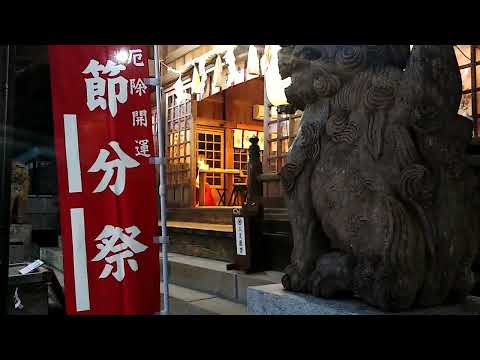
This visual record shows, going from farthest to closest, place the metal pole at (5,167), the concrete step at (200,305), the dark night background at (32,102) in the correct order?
the dark night background at (32,102)
the concrete step at (200,305)
the metal pole at (5,167)

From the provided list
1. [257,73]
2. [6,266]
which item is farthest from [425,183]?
[257,73]

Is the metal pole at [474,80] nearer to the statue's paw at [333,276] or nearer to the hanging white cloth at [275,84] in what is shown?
the hanging white cloth at [275,84]

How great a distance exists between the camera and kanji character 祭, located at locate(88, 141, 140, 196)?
8.48ft

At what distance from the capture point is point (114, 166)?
103 inches

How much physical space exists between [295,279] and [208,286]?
220cm

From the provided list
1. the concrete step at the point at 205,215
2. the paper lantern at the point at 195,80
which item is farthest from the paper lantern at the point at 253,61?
the concrete step at the point at 205,215

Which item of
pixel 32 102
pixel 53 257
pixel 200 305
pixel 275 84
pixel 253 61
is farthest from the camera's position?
pixel 32 102

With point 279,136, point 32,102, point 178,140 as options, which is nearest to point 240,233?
point 279,136

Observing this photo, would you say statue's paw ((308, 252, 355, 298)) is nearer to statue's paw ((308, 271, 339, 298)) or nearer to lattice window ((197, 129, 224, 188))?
statue's paw ((308, 271, 339, 298))

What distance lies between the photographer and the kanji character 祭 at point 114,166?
2586 millimetres

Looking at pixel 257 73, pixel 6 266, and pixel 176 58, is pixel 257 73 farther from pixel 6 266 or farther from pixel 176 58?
pixel 6 266

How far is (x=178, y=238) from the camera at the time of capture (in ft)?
19.9

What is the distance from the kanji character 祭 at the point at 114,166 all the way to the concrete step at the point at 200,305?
1.59 m

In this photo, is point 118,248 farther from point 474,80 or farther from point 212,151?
point 212,151
